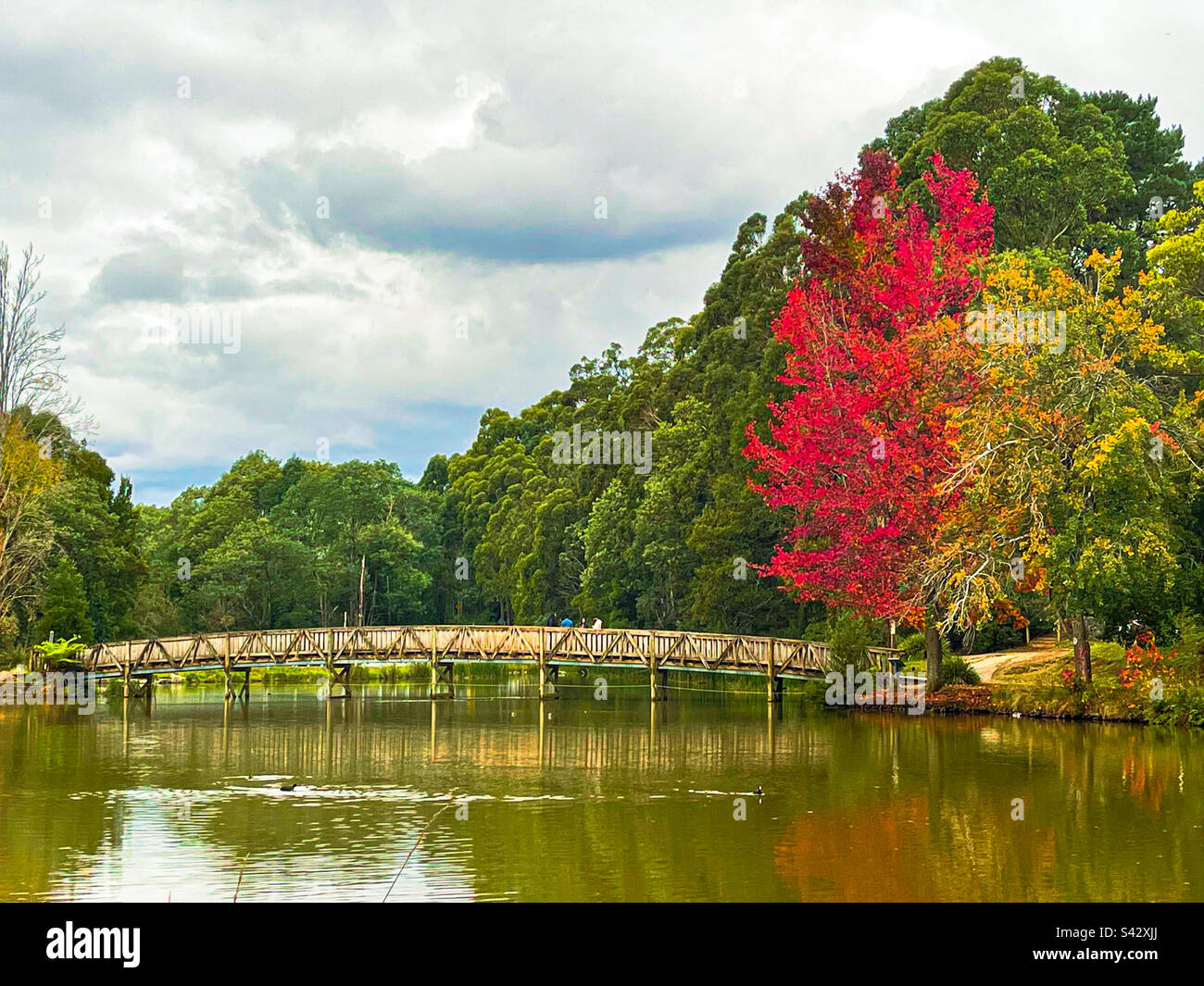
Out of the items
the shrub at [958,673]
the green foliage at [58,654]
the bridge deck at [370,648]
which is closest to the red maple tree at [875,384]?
the shrub at [958,673]

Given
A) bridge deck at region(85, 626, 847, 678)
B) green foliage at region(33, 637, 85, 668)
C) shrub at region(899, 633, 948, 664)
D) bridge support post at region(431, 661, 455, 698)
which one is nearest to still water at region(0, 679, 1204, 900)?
shrub at region(899, 633, 948, 664)

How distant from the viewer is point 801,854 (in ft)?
53.5

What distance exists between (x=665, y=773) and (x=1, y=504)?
109 ft

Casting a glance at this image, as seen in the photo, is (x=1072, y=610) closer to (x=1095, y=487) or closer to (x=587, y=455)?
(x=1095, y=487)

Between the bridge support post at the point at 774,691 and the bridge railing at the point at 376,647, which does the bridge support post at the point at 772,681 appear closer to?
the bridge support post at the point at 774,691

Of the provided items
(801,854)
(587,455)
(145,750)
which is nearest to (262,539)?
(587,455)

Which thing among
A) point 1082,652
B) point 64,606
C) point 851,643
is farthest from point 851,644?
point 64,606

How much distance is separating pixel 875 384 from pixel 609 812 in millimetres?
19283

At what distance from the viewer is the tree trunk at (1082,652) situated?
32400 millimetres

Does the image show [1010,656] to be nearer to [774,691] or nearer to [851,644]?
[851,644]

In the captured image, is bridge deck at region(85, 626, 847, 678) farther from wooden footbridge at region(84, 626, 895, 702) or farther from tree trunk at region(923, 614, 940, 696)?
tree trunk at region(923, 614, 940, 696)

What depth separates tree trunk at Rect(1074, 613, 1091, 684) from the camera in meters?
32.4

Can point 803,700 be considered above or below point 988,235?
below

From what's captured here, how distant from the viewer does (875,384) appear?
36250mm
